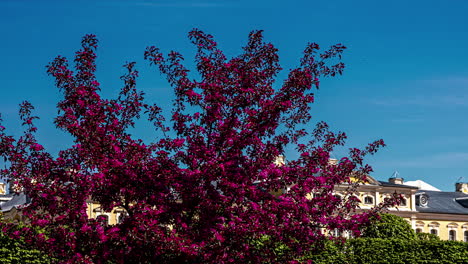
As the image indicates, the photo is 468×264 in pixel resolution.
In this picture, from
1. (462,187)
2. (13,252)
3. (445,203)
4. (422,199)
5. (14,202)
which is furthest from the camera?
(462,187)

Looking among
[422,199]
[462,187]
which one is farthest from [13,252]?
[462,187]

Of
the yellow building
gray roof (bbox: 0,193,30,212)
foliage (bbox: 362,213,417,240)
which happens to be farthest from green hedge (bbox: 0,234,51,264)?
the yellow building

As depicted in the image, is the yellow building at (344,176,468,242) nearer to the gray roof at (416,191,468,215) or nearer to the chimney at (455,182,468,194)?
the gray roof at (416,191,468,215)

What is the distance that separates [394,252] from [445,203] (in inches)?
1648

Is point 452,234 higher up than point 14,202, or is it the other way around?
point 14,202

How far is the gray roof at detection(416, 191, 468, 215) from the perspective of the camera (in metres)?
71.3

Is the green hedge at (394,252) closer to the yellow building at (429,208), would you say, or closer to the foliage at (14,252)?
the foliage at (14,252)

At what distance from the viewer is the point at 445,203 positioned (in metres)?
73.9

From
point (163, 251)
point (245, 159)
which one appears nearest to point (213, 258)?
point (163, 251)

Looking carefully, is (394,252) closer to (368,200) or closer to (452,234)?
(368,200)

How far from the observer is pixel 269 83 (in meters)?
16.0

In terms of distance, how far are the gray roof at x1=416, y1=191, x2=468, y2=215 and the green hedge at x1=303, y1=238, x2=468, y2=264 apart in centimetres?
3475

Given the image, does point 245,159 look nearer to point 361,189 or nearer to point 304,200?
point 304,200

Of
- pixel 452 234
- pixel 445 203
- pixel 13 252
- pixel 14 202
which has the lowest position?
pixel 13 252
